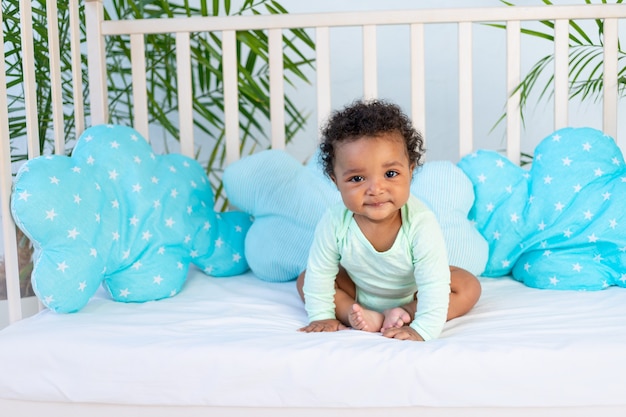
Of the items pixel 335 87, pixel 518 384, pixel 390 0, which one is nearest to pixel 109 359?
pixel 518 384

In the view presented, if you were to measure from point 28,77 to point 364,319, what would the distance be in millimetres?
763

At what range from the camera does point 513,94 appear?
1.79 metres

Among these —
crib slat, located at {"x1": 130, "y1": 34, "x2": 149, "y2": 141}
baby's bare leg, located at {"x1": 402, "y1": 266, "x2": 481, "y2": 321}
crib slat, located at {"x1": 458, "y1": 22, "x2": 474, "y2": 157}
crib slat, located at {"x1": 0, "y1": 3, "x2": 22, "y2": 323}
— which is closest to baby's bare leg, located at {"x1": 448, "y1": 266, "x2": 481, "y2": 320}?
baby's bare leg, located at {"x1": 402, "y1": 266, "x2": 481, "y2": 321}

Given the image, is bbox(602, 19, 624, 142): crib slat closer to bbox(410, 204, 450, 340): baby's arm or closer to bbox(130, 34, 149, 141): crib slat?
bbox(410, 204, 450, 340): baby's arm

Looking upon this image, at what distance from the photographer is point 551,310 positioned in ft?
4.33

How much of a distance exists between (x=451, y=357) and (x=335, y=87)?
1381 mm

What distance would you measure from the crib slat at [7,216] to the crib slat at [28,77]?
0.08 meters

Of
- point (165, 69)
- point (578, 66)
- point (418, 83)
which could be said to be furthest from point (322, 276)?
point (578, 66)

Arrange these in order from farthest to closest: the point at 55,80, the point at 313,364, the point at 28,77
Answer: the point at 55,80 < the point at 28,77 < the point at 313,364

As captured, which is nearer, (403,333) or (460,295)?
(403,333)

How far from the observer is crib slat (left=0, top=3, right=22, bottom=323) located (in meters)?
1.32

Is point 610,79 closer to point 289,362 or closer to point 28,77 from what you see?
point 289,362

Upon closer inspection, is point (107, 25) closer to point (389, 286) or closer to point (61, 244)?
point (61, 244)

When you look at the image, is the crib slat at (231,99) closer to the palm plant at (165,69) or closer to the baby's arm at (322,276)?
the palm plant at (165,69)
